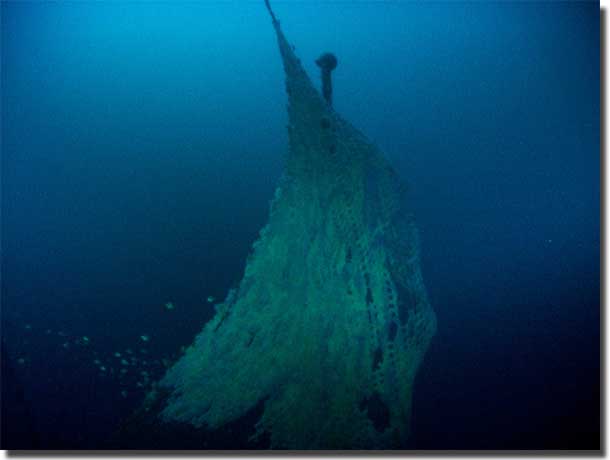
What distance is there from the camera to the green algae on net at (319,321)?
1.14m

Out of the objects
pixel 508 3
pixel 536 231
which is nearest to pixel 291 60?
pixel 508 3

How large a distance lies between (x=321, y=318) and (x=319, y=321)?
0.01m

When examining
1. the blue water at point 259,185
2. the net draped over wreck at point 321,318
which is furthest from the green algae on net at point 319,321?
the blue water at point 259,185

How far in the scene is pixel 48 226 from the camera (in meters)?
2.62

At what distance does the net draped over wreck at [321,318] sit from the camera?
1.14 m

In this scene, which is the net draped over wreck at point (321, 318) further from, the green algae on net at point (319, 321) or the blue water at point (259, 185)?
the blue water at point (259, 185)

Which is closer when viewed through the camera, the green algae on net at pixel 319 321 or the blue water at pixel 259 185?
the green algae on net at pixel 319 321

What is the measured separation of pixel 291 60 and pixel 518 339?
2.03m

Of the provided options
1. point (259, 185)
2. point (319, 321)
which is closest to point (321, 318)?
point (319, 321)

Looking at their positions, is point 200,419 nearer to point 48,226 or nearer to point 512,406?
point 512,406

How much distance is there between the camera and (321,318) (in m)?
1.21

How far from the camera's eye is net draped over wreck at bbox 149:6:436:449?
44.9 inches

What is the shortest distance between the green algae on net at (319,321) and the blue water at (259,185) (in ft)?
1.10

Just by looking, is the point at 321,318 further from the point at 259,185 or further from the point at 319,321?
the point at 259,185
